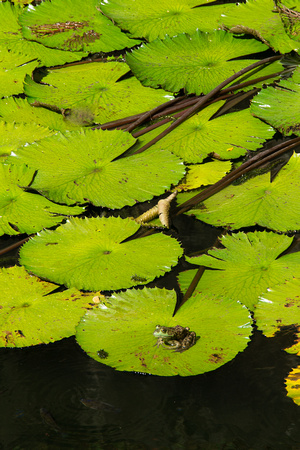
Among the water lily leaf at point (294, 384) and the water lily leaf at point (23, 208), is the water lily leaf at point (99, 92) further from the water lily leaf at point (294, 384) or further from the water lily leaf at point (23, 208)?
the water lily leaf at point (294, 384)

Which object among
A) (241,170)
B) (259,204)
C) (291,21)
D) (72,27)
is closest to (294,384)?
(259,204)

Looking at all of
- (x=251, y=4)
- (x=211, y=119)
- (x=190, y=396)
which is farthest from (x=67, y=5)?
(x=190, y=396)

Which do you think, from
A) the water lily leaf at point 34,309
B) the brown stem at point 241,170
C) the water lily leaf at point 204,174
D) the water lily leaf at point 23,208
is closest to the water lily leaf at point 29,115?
the water lily leaf at point 23,208

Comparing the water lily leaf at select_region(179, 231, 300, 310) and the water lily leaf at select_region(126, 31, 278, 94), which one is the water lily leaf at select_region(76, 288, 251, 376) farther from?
the water lily leaf at select_region(126, 31, 278, 94)

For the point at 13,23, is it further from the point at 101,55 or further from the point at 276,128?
the point at 276,128

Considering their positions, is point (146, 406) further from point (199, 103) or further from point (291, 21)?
point (291, 21)
